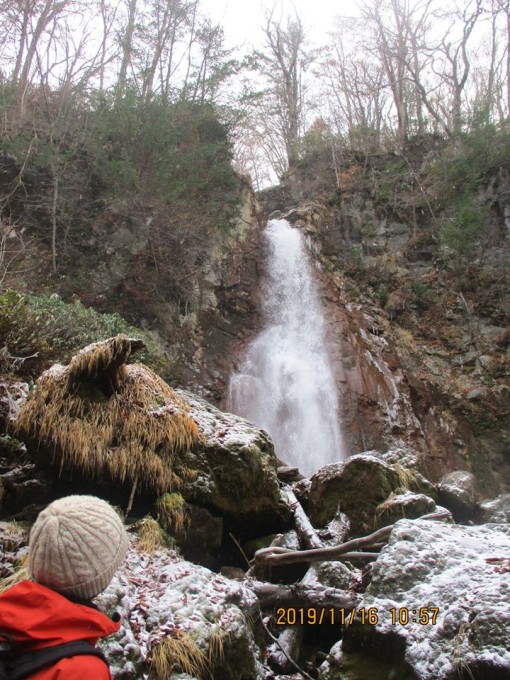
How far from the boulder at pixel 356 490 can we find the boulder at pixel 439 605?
1833 millimetres

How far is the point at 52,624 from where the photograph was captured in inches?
55.9

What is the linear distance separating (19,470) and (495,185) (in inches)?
616

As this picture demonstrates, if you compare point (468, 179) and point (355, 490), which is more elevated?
point (468, 179)

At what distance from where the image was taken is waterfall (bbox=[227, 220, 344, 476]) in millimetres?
10523

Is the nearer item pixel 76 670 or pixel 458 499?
pixel 76 670

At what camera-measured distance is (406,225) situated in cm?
1625

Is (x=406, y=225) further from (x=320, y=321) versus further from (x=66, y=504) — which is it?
(x=66, y=504)

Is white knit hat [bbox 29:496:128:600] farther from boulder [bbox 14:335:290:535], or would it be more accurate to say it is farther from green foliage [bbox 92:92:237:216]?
green foliage [bbox 92:92:237:216]

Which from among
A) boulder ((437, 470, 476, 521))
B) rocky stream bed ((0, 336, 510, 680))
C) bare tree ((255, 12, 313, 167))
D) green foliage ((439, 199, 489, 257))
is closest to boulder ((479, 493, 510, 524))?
rocky stream bed ((0, 336, 510, 680))

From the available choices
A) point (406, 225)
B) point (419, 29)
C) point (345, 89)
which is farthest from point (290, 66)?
point (406, 225)
